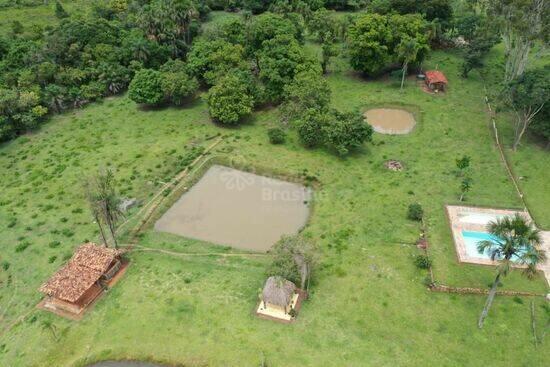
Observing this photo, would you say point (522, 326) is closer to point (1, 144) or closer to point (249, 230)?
point (249, 230)

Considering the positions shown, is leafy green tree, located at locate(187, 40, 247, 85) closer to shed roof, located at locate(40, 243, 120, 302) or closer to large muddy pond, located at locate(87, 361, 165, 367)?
shed roof, located at locate(40, 243, 120, 302)

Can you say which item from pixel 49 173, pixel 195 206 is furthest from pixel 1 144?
pixel 195 206

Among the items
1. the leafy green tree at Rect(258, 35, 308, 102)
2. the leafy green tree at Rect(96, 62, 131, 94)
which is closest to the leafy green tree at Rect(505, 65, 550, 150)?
the leafy green tree at Rect(258, 35, 308, 102)

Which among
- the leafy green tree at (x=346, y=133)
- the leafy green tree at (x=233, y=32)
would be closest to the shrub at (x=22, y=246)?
the leafy green tree at (x=346, y=133)

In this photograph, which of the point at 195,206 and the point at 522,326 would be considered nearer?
the point at 522,326

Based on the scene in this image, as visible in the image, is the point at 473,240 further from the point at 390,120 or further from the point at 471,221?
the point at 390,120

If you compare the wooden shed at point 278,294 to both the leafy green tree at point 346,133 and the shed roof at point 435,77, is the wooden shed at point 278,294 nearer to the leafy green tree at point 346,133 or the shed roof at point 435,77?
the leafy green tree at point 346,133
